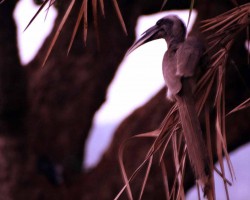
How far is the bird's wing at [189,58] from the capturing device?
50.8 inches

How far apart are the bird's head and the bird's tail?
0.20 metres

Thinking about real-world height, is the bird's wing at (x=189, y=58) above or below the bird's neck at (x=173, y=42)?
above

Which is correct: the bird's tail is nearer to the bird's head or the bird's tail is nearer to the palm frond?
the palm frond

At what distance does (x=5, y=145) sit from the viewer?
2.50 metres

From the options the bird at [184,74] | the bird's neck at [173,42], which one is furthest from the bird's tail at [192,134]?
the bird's neck at [173,42]

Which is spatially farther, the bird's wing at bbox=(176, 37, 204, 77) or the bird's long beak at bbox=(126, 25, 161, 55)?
the bird's long beak at bbox=(126, 25, 161, 55)

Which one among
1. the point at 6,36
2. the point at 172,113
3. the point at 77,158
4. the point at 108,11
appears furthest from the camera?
the point at 77,158

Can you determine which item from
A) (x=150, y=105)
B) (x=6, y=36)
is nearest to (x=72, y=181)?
(x=150, y=105)

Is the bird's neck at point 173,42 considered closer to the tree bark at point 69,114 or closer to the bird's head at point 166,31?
the bird's head at point 166,31

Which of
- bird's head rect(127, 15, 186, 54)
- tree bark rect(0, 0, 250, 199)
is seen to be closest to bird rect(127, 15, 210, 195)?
bird's head rect(127, 15, 186, 54)

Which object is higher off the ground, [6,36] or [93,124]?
[6,36]

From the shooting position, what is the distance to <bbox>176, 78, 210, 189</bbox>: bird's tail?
1130 millimetres

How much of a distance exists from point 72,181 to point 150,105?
0.46 metres

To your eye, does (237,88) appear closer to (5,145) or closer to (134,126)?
(134,126)
